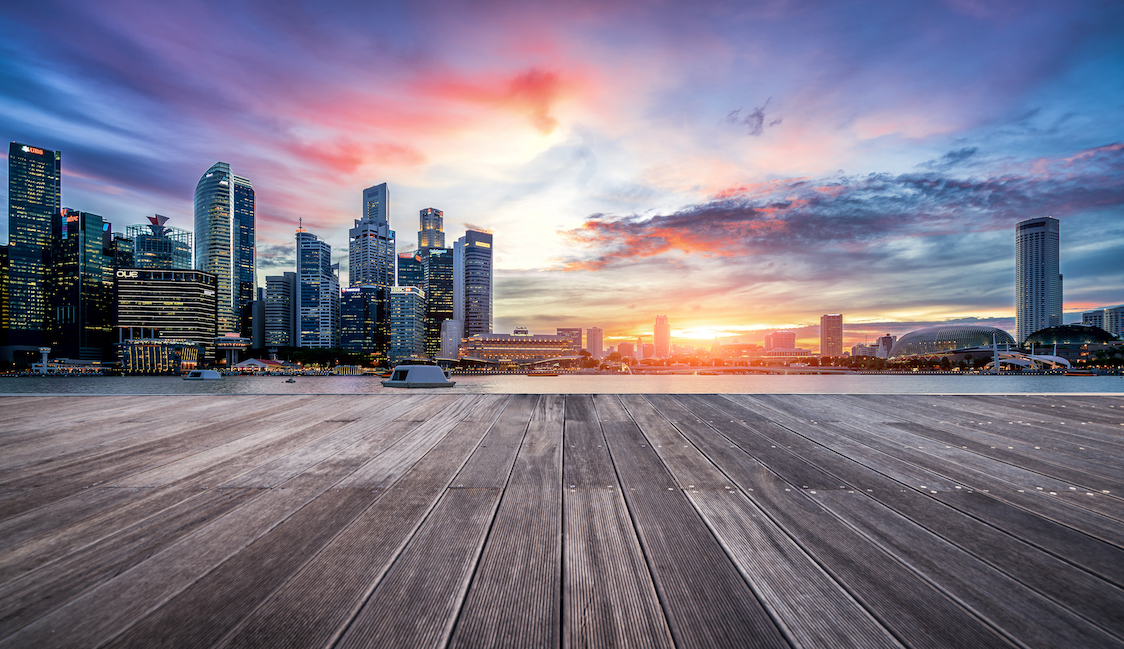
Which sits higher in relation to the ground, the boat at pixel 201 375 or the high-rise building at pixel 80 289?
the high-rise building at pixel 80 289

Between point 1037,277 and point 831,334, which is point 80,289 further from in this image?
point 1037,277

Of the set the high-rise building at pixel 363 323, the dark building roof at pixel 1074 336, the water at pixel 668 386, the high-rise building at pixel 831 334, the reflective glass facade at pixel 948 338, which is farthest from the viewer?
the high-rise building at pixel 831 334

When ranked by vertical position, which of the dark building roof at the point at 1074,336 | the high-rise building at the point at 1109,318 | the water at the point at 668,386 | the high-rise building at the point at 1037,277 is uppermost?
the high-rise building at the point at 1037,277

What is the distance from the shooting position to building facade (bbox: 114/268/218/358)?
463ft

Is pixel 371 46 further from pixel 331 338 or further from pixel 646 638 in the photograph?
pixel 331 338

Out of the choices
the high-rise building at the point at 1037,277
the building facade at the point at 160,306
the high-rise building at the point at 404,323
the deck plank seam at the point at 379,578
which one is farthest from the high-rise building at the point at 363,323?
the high-rise building at the point at 1037,277

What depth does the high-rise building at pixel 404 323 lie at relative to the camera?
596ft

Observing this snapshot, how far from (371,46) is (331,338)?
677 feet

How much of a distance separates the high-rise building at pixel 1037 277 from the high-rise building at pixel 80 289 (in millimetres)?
371540

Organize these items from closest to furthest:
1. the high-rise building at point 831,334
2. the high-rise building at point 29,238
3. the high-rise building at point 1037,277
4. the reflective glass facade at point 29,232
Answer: the high-rise building at point 29,238 → the reflective glass facade at point 29,232 → the high-rise building at point 1037,277 → the high-rise building at point 831,334

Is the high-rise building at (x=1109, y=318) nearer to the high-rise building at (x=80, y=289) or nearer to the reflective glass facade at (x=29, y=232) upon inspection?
the high-rise building at (x=80, y=289)

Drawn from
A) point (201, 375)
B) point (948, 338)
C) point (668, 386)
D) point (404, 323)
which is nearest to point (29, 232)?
point (404, 323)

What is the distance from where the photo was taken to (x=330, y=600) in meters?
1.56

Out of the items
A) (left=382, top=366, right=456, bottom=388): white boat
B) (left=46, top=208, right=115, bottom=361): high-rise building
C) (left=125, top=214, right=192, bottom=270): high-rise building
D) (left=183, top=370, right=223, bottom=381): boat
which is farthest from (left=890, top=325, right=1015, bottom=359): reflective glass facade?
(left=125, top=214, right=192, bottom=270): high-rise building
